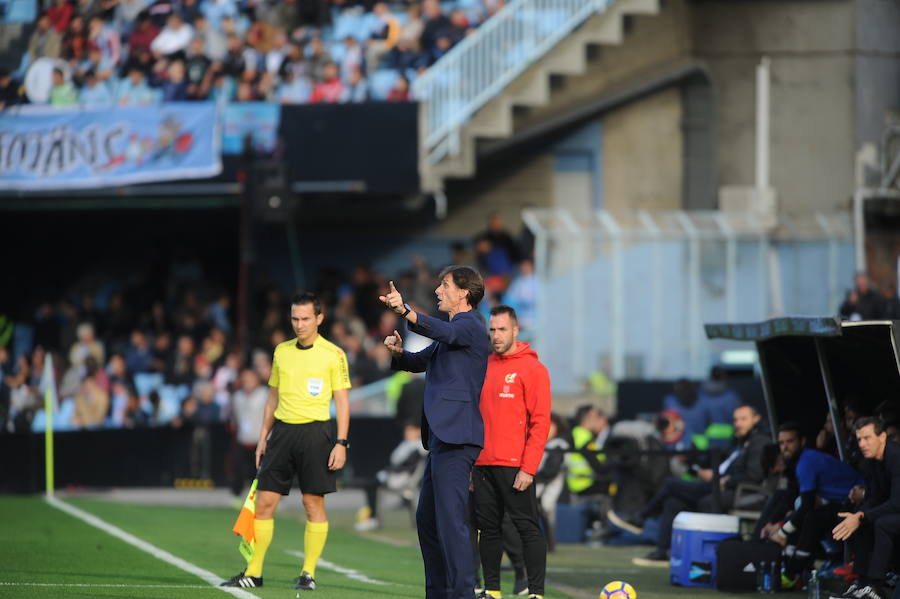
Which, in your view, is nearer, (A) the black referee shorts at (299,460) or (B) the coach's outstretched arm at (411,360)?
(B) the coach's outstretched arm at (411,360)

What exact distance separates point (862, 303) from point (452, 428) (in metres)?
13.2

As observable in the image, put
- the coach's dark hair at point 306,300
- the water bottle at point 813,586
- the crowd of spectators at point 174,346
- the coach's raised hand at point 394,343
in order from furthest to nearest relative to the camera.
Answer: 1. the crowd of spectators at point 174,346
2. the water bottle at point 813,586
3. the coach's dark hair at point 306,300
4. the coach's raised hand at point 394,343

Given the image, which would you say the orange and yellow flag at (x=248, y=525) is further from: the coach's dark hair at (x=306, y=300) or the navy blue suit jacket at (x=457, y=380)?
the navy blue suit jacket at (x=457, y=380)

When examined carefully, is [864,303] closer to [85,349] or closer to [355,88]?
[355,88]

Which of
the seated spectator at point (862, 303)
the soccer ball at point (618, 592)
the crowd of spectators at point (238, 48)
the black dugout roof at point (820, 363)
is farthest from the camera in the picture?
the crowd of spectators at point (238, 48)

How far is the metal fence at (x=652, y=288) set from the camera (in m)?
25.7

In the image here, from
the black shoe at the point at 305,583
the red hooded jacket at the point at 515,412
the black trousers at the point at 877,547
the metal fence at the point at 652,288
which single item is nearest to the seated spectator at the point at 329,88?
the metal fence at the point at 652,288

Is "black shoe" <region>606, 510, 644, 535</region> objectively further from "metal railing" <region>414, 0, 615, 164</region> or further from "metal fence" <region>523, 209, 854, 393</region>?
"metal railing" <region>414, 0, 615, 164</region>

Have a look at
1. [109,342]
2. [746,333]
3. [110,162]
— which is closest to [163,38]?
[110,162]

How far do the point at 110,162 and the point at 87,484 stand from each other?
5434mm

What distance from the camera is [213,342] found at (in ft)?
84.9

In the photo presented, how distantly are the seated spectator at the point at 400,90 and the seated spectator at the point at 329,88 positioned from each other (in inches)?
32.4

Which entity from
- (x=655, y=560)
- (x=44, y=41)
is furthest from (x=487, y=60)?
(x=655, y=560)

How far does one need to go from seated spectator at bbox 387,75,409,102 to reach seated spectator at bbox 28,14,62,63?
212 inches
